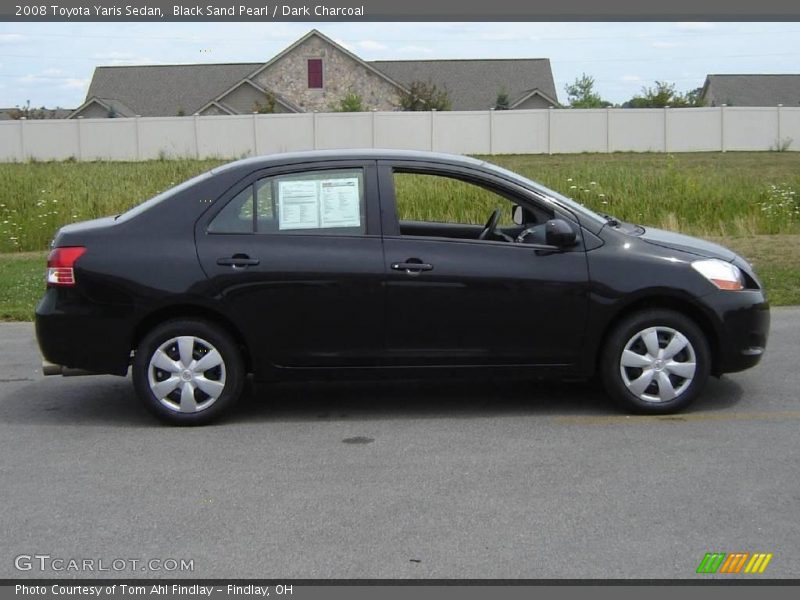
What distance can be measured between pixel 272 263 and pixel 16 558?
2.52 metres

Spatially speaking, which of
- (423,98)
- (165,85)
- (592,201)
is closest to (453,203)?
(592,201)

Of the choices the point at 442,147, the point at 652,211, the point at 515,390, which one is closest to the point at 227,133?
the point at 442,147

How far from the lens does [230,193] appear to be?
673 cm

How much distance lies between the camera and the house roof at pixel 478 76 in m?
67.6

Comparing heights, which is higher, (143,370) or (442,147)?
(442,147)

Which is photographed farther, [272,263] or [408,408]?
[408,408]

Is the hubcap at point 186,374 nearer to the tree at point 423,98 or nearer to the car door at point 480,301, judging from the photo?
the car door at point 480,301

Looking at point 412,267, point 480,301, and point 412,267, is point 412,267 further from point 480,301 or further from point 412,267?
point 480,301

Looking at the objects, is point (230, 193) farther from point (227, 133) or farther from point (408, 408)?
point (227, 133)

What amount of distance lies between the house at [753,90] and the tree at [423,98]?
2069cm

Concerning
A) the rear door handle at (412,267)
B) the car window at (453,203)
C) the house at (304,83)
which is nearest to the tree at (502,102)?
the house at (304,83)

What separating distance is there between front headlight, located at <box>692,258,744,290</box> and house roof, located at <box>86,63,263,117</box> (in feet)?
209

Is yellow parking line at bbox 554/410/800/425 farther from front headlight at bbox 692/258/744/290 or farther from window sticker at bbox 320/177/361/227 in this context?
window sticker at bbox 320/177/361/227

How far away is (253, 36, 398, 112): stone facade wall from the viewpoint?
64.1m
